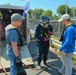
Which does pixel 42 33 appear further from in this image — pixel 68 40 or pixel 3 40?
pixel 3 40

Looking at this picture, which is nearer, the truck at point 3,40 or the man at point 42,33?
the man at point 42,33

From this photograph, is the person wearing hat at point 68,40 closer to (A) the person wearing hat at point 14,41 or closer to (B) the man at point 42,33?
(A) the person wearing hat at point 14,41

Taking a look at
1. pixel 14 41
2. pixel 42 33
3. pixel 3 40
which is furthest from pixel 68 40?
pixel 3 40

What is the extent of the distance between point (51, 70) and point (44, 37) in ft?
3.80

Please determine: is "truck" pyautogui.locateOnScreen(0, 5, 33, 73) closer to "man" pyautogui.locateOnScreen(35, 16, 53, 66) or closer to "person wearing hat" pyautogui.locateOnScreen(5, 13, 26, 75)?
"man" pyautogui.locateOnScreen(35, 16, 53, 66)

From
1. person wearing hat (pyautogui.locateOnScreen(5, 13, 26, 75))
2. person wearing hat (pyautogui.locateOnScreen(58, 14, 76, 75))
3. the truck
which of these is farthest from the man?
person wearing hat (pyautogui.locateOnScreen(5, 13, 26, 75))

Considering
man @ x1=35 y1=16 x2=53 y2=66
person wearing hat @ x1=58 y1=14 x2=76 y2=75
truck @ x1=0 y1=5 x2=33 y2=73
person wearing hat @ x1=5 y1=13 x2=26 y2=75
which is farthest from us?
truck @ x1=0 y1=5 x2=33 y2=73

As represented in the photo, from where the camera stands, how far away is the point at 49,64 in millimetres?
7250

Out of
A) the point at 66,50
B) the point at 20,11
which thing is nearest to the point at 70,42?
the point at 66,50

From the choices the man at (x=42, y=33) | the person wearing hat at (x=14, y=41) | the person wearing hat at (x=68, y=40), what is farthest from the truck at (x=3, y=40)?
the person wearing hat at (x=68, y=40)

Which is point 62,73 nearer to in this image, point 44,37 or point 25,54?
point 44,37

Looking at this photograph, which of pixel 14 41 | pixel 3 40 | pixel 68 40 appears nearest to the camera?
pixel 14 41

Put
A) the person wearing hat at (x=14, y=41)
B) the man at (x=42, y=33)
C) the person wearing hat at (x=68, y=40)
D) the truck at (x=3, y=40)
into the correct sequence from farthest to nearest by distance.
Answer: the truck at (x=3, y=40) < the man at (x=42, y=33) < the person wearing hat at (x=68, y=40) < the person wearing hat at (x=14, y=41)

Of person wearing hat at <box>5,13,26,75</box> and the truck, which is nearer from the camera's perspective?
person wearing hat at <box>5,13,26,75</box>
